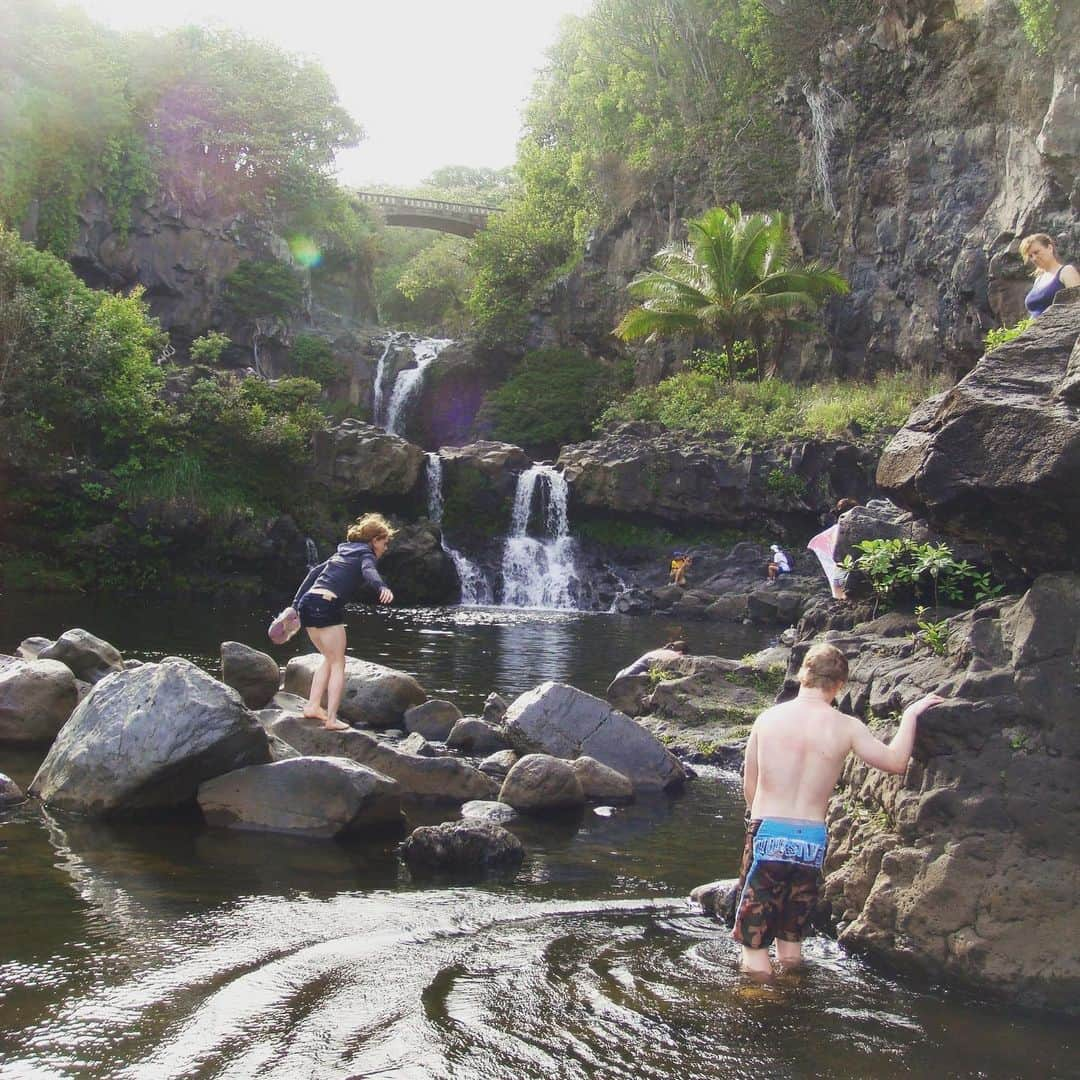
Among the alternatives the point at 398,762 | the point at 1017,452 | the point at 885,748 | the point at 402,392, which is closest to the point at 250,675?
the point at 398,762

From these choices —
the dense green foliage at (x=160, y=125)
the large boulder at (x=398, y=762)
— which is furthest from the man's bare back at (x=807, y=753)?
the dense green foliage at (x=160, y=125)

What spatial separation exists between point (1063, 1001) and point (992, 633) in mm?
1741

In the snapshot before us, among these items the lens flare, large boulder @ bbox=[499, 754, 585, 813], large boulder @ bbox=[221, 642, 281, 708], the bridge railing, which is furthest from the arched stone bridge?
large boulder @ bbox=[499, 754, 585, 813]

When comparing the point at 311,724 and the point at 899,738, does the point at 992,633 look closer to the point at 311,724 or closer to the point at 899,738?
the point at 899,738

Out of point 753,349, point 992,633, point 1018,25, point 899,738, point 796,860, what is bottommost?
point 796,860

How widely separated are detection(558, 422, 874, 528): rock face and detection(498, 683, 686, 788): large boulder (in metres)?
20.1

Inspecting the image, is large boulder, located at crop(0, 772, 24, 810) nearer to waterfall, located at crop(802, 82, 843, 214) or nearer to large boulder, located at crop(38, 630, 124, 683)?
large boulder, located at crop(38, 630, 124, 683)

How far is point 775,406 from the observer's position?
33.0 meters

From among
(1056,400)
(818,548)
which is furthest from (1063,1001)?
(818,548)

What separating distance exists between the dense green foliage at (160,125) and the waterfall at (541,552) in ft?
58.5

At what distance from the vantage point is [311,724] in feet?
29.5

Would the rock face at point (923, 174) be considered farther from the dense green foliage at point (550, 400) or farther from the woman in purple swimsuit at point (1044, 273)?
the woman in purple swimsuit at point (1044, 273)

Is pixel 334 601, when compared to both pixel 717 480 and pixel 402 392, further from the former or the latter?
pixel 402 392

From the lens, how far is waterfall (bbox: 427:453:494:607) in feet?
94.0
